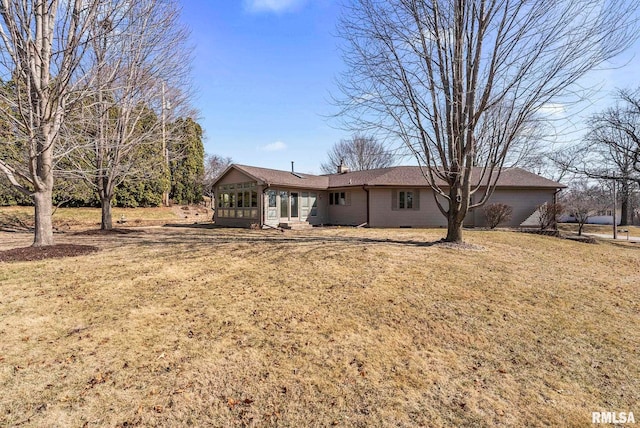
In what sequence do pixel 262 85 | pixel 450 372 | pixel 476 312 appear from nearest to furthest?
1. pixel 450 372
2. pixel 476 312
3. pixel 262 85

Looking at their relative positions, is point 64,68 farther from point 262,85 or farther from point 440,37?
point 440,37

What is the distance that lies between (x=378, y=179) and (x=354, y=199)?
186 centimetres

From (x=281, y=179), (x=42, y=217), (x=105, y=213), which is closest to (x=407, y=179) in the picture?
(x=281, y=179)

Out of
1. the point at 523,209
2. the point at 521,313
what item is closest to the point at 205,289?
the point at 521,313

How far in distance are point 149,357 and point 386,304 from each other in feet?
11.4

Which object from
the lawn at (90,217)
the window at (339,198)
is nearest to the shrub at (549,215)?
the window at (339,198)

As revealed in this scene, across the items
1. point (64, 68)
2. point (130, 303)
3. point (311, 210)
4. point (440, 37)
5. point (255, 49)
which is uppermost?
point (255, 49)

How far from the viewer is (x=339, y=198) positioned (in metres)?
19.1

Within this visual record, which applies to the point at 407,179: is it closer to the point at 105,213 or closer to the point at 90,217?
the point at 105,213

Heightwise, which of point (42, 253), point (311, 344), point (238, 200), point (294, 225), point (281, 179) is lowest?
point (311, 344)

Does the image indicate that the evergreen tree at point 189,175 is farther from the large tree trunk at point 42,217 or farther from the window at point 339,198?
the large tree trunk at point 42,217

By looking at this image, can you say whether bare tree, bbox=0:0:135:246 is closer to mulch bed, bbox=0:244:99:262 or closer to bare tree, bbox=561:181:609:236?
mulch bed, bbox=0:244:99:262

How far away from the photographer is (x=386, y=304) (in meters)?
5.06

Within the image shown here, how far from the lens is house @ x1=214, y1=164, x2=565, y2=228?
16.8 m
